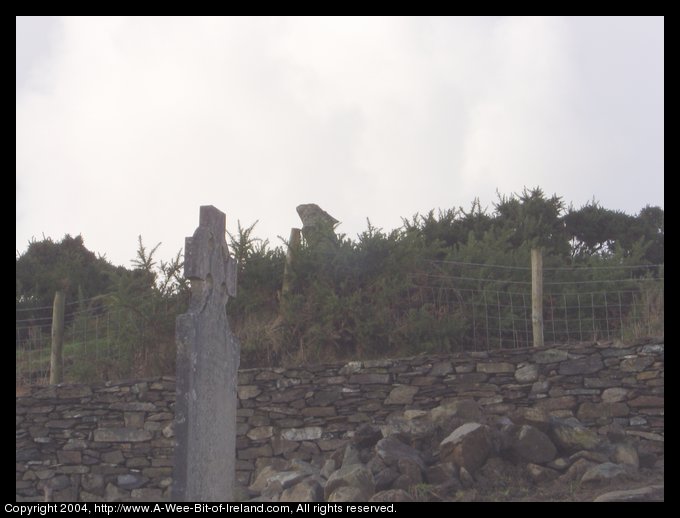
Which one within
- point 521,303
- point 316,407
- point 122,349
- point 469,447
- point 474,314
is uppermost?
point 521,303

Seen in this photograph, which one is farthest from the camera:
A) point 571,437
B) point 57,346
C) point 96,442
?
point 57,346

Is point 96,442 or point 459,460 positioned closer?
point 459,460

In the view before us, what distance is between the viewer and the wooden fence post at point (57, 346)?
11750mm

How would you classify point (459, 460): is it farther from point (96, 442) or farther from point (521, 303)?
point (96, 442)

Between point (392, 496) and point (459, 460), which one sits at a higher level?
point (459, 460)

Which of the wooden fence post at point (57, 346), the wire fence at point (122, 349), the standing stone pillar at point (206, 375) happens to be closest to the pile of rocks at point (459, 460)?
the standing stone pillar at point (206, 375)

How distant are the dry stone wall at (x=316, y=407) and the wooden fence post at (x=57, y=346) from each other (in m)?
0.74

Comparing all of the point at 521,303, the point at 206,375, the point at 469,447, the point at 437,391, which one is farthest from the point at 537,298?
the point at 206,375

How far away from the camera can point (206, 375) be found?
693 centimetres

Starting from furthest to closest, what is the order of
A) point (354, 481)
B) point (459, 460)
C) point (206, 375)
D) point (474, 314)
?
1. point (474, 314)
2. point (459, 460)
3. point (354, 481)
4. point (206, 375)

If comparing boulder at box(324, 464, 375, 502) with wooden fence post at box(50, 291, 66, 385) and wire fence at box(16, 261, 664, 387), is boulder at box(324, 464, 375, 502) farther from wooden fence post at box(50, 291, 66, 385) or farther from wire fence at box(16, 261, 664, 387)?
wooden fence post at box(50, 291, 66, 385)

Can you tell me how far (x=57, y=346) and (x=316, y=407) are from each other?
156 inches

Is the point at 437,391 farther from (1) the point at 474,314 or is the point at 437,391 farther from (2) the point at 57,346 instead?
(2) the point at 57,346
